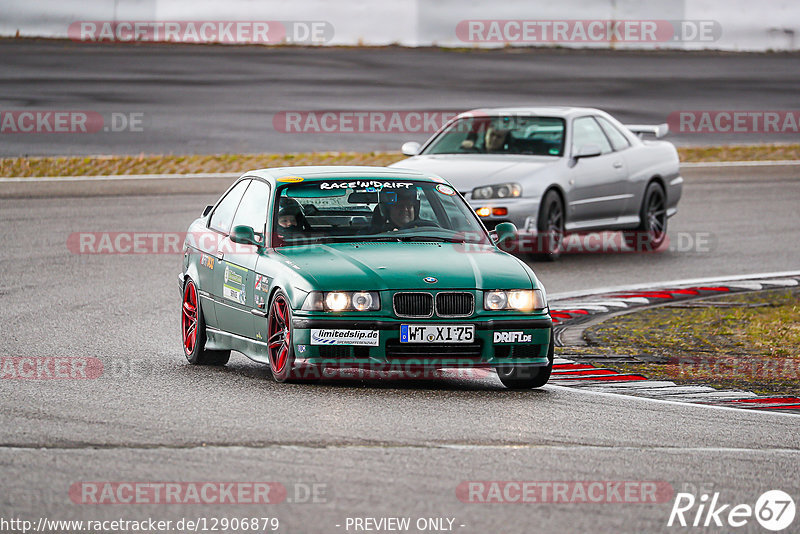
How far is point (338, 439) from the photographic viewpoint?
736 cm

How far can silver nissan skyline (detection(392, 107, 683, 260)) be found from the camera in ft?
50.2

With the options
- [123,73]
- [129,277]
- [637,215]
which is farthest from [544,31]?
[129,277]

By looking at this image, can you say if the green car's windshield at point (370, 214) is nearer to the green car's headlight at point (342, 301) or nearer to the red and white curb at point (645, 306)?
the green car's headlight at point (342, 301)

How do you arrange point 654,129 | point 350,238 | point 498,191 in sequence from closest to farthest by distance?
point 350,238 < point 498,191 < point 654,129

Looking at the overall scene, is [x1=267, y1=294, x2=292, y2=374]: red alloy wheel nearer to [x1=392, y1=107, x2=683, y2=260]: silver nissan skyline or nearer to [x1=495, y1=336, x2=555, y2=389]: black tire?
[x1=495, y1=336, x2=555, y2=389]: black tire

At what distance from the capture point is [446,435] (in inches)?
297

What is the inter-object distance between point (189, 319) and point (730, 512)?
16.9ft

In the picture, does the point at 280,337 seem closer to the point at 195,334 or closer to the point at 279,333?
the point at 279,333

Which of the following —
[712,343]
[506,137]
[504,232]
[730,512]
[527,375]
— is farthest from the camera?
[506,137]

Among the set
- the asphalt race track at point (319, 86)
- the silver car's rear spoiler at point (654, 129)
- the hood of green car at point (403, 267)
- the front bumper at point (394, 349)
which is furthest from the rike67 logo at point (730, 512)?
the asphalt race track at point (319, 86)

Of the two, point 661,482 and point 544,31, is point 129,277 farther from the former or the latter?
point 544,31

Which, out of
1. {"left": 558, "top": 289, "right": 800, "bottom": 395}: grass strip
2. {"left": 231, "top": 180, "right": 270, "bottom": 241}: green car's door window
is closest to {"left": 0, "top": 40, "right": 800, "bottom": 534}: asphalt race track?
{"left": 231, "top": 180, "right": 270, "bottom": 241}: green car's door window

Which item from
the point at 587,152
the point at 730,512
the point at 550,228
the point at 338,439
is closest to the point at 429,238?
the point at 338,439

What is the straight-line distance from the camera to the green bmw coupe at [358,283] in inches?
345
